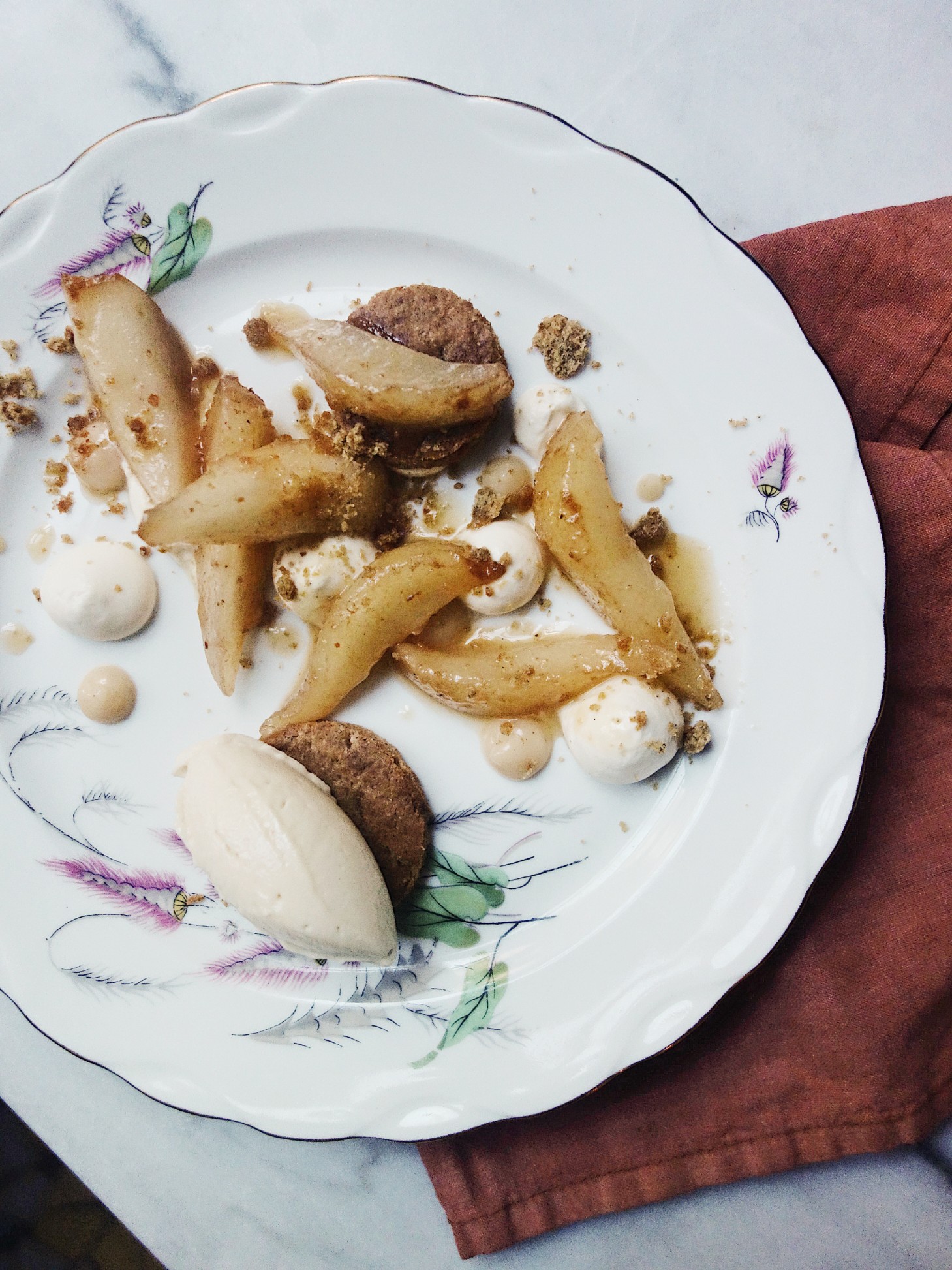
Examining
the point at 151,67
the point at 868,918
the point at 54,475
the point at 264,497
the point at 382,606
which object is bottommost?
the point at 868,918

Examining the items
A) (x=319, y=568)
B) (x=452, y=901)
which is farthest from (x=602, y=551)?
(x=452, y=901)

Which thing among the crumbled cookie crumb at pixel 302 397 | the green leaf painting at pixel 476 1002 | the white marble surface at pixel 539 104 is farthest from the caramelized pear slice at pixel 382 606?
the white marble surface at pixel 539 104

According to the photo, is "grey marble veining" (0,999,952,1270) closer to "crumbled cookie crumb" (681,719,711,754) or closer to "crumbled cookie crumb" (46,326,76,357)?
"crumbled cookie crumb" (681,719,711,754)

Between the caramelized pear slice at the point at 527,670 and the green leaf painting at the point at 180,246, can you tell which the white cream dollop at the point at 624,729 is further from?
the green leaf painting at the point at 180,246

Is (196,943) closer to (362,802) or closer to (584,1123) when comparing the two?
(362,802)

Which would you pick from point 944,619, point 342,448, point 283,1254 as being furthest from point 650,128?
point 283,1254

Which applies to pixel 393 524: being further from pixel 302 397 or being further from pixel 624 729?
pixel 624 729

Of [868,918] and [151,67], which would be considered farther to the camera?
[151,67]

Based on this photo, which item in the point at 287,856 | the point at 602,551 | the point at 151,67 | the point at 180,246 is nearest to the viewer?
the point at 287,856
